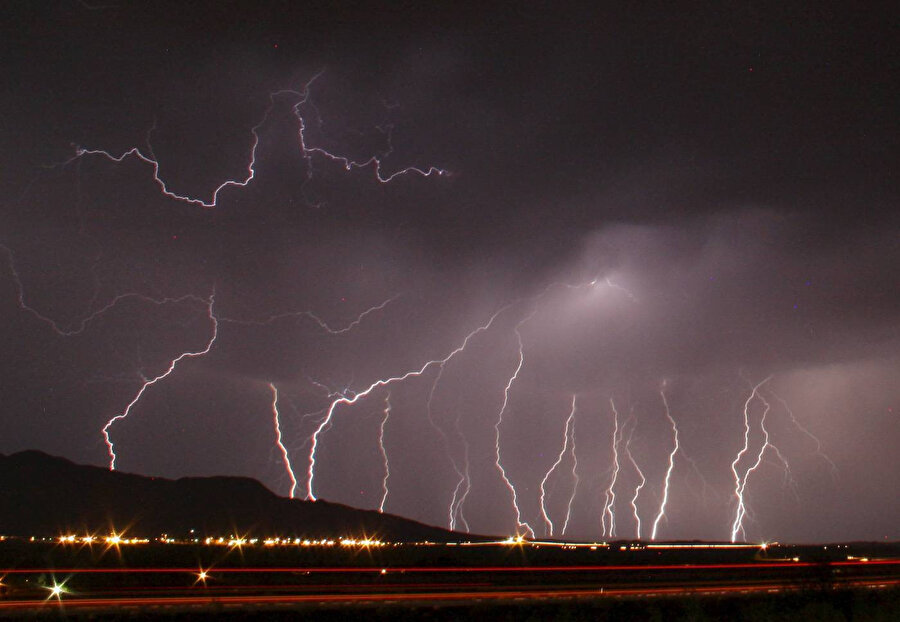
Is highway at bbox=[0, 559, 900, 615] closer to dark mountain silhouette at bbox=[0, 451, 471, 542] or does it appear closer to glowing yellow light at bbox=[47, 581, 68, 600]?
glowing yellow light at bbox=[47, 581, 68, 600]

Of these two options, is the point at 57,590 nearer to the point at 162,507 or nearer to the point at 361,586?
the point at 361,586

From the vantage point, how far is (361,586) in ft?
62.3

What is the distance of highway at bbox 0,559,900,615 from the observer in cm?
1538

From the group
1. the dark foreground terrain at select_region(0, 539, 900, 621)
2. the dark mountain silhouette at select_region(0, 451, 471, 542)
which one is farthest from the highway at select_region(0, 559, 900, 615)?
the dark mountain silhouette at select_region(0, 451, 471, 542)

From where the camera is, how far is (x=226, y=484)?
14438 cm

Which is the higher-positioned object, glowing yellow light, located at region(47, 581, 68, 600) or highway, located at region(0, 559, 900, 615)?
glowing yellow light, located at region(47, 581, 68, 600)

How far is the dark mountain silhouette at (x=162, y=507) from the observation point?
11344 cm

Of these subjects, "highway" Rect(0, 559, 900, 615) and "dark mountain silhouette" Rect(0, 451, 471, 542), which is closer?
"highway" Rect(0, 559, 900, 615)

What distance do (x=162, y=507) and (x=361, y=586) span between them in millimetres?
121154

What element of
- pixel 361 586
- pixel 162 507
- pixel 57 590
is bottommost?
pixel 162 507

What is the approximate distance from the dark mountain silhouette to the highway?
90089 mm

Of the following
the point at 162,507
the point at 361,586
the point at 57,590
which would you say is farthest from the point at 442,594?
the point at 162,507

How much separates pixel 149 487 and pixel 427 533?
53.1m

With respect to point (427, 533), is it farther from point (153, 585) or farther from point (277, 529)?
point (153, 585)
